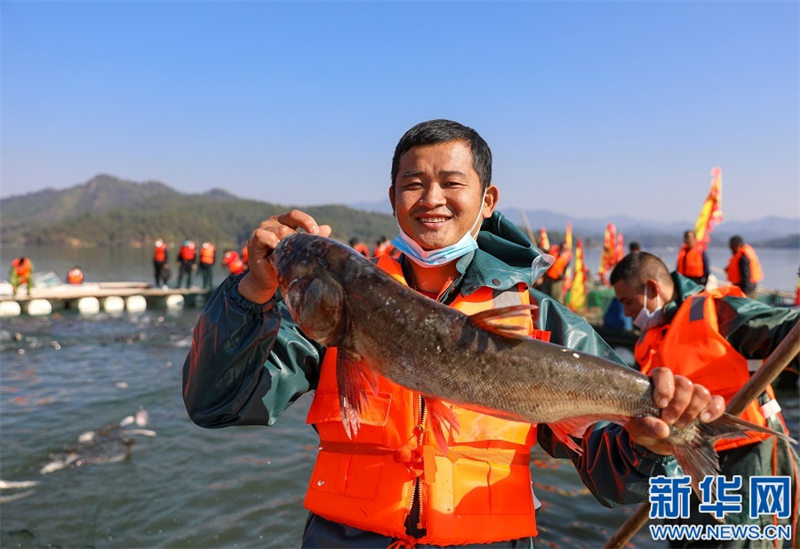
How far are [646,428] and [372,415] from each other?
125cm

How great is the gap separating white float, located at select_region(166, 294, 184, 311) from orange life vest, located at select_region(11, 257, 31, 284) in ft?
20.4

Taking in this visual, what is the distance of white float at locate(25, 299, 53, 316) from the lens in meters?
26.0

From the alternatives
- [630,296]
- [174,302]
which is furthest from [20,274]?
[630,296]

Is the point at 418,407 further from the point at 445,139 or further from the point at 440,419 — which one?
the point at 445,139

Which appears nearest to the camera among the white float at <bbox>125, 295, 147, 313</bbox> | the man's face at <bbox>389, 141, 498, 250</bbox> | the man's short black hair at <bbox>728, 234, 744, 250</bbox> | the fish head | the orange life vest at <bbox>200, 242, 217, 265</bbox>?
the fish head

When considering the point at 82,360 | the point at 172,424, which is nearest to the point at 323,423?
the point at 172,424

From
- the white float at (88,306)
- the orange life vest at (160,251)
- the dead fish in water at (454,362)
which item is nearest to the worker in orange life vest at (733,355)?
the dead fish in water at (454,362)

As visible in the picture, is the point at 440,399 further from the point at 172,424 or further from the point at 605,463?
the point at 172,424

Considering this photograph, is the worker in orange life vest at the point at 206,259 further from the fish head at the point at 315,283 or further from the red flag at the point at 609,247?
the fish head at the point at 315,283

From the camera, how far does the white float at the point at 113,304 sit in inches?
1090

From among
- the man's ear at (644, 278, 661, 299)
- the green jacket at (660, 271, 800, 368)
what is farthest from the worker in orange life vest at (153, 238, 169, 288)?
the green jacket at (660, 271, 800, 368)

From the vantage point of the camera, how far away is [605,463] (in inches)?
117

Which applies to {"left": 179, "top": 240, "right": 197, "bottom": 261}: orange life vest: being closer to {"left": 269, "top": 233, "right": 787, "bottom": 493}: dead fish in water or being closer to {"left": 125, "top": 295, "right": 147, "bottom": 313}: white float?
{"left": 125, "top": 295, "right": 147, "bottom": 313}: white float

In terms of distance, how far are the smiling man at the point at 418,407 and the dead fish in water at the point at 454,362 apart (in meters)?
0.19
